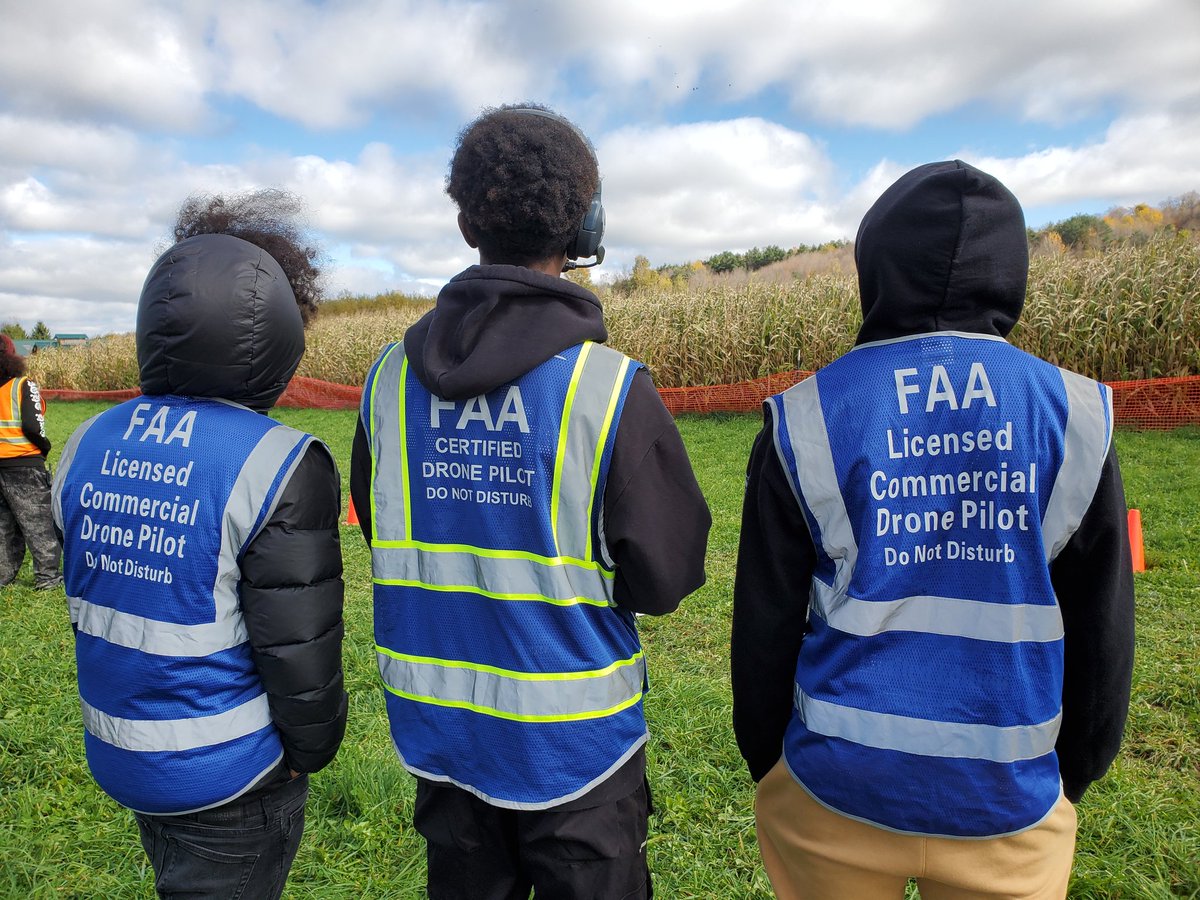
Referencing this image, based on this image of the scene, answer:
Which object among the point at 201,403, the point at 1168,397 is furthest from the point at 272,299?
the point at 1168,397

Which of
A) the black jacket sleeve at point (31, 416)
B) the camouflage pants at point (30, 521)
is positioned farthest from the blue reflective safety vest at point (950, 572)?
the camouflage pants at point (30, 521)

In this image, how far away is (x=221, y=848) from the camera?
1.53m

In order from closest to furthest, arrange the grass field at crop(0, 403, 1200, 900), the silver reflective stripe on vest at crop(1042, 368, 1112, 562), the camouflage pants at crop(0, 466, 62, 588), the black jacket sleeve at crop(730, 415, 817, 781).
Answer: the silver reflective stripe on vest at crop(1042, 368, 1112, 562) → the black jacket sleeve at crop(730, 415, 817, 781) → the grass field at crop(0, 403, 1200, 900) → the camouflage pants at crop(0, 466, 62, 588)

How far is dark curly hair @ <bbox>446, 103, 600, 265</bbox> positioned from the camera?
4.73 feet

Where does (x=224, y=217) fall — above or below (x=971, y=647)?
above

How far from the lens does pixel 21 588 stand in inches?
212

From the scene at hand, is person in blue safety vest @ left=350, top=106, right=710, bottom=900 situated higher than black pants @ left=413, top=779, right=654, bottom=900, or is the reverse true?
person in blue safety vest @ left=350, top=106, right=710, bottom=900

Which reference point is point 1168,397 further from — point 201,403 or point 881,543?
point 201,403

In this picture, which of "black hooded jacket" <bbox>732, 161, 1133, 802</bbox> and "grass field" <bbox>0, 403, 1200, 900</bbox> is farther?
"grass field" <bbox>0, 403, 1200, 900</bbox>

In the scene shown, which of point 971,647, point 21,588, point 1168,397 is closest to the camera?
point 971,647

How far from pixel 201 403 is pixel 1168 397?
8.71 meters

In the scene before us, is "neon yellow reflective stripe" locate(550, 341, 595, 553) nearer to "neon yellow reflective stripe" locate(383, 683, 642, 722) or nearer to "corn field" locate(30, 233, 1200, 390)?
"neon yellow reflective stripe" locate(383, 683, 642, 722)

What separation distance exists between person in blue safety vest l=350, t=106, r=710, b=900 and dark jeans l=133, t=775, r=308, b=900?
1.10 feet

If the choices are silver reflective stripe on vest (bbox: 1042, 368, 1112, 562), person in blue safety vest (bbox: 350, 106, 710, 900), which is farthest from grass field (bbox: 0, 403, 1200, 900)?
silver reflective stripe on vest (bbox: 1042, 368, 1112, 562)
